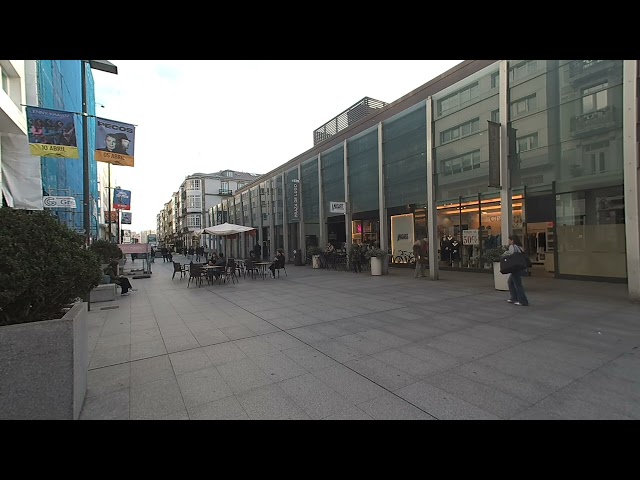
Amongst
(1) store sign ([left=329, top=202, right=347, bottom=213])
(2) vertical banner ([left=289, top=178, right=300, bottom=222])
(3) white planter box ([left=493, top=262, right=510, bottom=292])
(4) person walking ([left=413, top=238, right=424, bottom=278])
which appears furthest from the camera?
(2) vertical banner ([left=289, top=178, right=300, bottom=222])

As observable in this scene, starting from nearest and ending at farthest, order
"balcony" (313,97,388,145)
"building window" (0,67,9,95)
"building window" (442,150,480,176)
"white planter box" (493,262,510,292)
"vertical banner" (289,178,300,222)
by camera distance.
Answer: "white planter box" (493,262,510,292), "building window" (0,67,9,95), "building window" (442,150,480,176), "balcony" (313,97,388,145), "vertical banner" (289,178,300,222)

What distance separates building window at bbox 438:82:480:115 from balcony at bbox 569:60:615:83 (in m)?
2.90

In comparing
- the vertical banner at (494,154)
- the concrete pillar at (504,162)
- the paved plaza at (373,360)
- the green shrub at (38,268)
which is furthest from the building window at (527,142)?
the green shrub at (38,268)

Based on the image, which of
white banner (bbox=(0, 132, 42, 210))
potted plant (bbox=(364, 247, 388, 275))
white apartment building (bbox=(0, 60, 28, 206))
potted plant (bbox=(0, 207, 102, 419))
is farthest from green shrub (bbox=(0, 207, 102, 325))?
potted plant (bbox=(364, 247, 388, 275))

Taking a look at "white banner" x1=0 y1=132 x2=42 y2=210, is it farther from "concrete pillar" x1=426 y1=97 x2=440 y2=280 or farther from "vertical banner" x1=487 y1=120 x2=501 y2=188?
"vertical banner" x1=487 y1=120 x2=501 y2=188

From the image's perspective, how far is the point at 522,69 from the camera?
10.4 metres

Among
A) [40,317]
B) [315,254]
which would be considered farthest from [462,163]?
[40,317]

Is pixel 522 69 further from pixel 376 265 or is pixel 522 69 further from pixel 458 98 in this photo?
pixel 376 265

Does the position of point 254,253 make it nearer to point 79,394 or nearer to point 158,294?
point 158,294

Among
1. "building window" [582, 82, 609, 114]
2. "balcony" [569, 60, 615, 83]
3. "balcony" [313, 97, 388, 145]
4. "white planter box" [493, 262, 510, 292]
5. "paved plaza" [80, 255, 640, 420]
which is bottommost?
"paved plaza" [80, 255, 640, 420]

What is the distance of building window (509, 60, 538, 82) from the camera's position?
1017 cm

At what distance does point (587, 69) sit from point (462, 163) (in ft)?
15.0

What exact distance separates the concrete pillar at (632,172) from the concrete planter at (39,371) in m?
11.0
